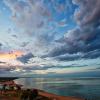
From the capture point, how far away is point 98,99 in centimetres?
2395

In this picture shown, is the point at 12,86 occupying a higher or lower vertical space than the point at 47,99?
higher

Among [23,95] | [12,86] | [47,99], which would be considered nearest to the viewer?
[23,95]

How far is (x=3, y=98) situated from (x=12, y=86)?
773cm

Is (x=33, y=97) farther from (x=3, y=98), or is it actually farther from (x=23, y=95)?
(x=3, y=98)

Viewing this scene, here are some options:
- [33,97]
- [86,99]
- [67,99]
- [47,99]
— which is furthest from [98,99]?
[33,97]

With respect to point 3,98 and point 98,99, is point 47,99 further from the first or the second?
point 98,99

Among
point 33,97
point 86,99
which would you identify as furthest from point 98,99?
point 33,97

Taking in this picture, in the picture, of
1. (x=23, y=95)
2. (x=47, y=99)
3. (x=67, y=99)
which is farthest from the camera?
(x=67, y=99)

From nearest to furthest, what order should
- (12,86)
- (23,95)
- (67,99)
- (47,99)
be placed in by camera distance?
(23,95)
(47,99)
(67,99)
(12,86)

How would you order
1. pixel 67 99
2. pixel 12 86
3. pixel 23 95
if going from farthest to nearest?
pixel 12 86 → pixel 67 99 → pixel 23 95

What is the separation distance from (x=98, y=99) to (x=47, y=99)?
16.6 feet

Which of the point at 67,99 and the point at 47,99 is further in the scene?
the point at 67,99

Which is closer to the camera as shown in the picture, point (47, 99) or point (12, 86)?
point (47, 99)

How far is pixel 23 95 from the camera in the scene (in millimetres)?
19109
